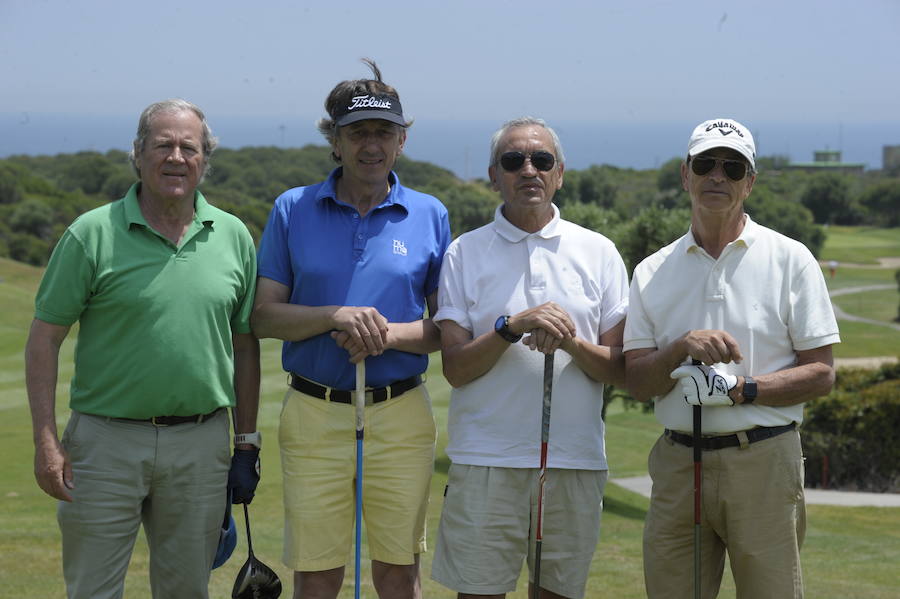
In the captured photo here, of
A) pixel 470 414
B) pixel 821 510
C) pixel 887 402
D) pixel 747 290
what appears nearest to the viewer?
pixel 747 290

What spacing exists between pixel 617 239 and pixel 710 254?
13779mm

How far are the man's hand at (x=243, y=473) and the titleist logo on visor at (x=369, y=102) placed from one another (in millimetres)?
1582

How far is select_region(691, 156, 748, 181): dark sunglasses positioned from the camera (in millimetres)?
4410

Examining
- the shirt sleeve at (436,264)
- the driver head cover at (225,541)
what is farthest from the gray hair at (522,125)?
the driver head cover at (225,541)

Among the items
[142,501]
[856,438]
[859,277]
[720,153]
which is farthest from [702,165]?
[859,277]

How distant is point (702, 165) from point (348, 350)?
168 centimetres

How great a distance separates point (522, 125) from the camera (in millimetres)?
4758

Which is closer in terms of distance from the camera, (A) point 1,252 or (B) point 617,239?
(B) point 617,239

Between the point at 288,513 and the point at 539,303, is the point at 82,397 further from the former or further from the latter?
the point at 539,303

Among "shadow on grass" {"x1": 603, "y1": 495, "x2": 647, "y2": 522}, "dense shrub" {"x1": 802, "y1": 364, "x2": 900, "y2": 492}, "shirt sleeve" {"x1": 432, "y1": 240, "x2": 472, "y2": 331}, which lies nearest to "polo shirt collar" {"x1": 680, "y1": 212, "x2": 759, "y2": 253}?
"shirt sleeve" {"x1": 432, "y1": 240, "x2": 472, "y2": 331}

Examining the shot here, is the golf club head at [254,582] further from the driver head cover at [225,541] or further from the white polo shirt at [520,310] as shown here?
the white polo shirt at [520,310]

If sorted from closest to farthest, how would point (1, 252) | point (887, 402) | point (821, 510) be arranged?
point (821, 510), point (887, 402), point (1, 252)

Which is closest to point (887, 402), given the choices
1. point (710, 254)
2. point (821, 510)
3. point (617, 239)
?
point (821, 510)

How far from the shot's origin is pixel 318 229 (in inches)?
191
